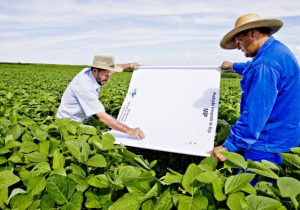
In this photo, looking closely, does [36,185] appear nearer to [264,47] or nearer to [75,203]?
[75,203]

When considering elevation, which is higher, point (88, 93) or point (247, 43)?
point (247, 43)

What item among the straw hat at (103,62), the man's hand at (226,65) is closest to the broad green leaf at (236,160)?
the man's hand at (226,65)

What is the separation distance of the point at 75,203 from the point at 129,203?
26 centimetres

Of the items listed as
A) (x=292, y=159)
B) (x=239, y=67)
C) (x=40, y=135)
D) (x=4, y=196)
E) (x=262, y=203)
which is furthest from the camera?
(x=239, y=67)

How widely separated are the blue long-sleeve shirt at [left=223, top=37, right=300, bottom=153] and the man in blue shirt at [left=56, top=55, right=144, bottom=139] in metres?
1.54

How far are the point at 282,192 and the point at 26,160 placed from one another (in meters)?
1.39

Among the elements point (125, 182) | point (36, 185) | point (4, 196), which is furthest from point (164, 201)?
point (4, 196)

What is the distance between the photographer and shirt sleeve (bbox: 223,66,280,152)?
246 centimetres

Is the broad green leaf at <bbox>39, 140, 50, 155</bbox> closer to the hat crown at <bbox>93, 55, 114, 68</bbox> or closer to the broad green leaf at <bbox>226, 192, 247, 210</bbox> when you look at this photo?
the broad green leaf at <bbox>226, 192, 247, 210</bbox>

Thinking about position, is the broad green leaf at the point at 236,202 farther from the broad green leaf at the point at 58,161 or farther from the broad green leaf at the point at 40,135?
the broad green leaf at the point at 40,135

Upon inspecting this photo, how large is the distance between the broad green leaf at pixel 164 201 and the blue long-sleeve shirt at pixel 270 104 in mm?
1178

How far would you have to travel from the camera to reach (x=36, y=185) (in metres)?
1.75

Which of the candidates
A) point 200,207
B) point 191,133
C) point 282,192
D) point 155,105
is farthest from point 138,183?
point 155,105

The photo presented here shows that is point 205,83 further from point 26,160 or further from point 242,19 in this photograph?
point 26,160
